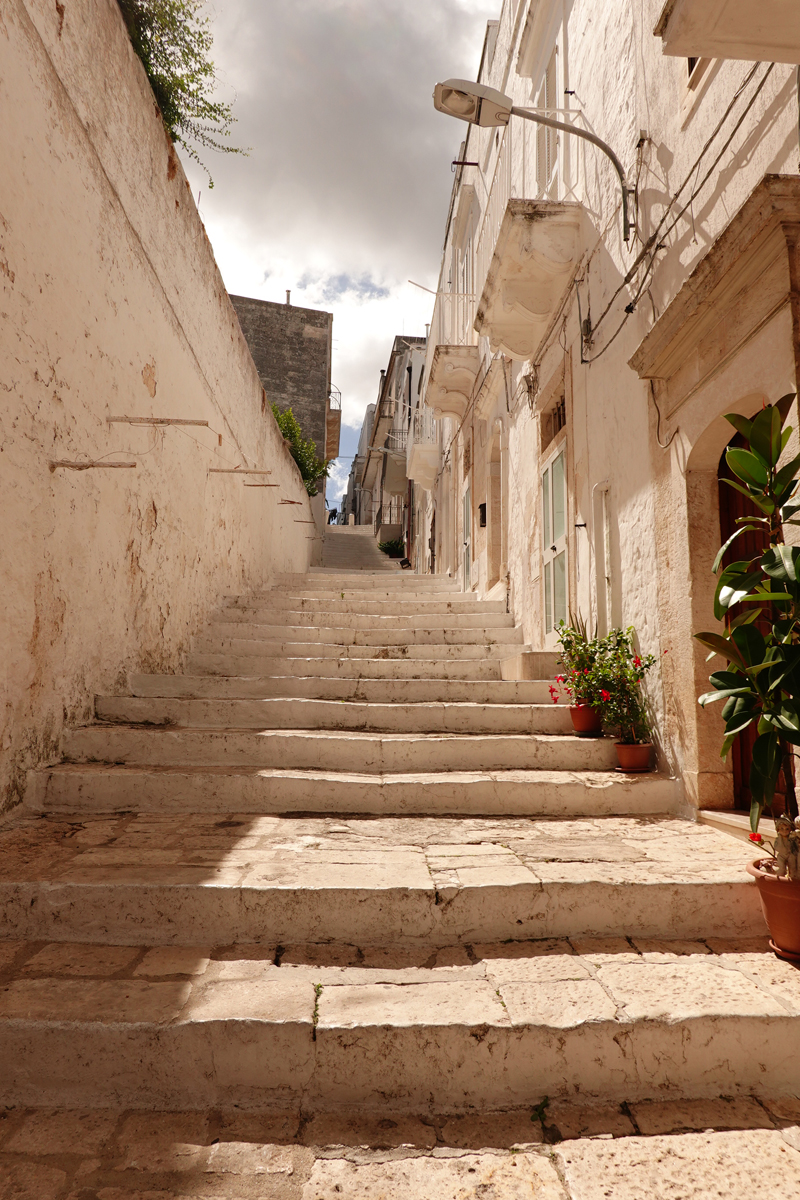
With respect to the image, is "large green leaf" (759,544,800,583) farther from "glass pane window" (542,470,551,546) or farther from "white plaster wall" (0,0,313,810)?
"glass pane window" (542,470,551,546)

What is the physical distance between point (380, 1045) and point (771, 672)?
1782 millimetres

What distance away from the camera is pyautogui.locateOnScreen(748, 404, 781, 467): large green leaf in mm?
2545

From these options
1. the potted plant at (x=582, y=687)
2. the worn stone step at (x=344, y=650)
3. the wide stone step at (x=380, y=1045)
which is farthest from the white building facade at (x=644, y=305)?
the wide stone step at (x=380, y=1045)

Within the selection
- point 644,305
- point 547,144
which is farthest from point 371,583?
point 644,305

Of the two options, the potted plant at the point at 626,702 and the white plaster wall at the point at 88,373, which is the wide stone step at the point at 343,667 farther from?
the potted plant at the point at 626,702

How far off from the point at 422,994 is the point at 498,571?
23.8 feet

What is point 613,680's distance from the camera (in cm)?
443

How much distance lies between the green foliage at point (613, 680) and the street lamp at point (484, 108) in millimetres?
2670

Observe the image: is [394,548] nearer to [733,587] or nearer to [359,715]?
[359,715]

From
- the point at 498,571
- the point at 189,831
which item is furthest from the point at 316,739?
the point at 498,571

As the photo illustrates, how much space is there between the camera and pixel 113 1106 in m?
2.04

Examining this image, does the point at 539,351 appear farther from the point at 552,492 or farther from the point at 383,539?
the point at 383,539

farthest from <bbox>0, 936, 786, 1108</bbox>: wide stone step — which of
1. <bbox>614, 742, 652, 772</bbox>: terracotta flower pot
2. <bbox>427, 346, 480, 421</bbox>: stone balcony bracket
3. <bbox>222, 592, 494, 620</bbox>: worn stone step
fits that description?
<bbox>427, 346, 480, 421</bbox>: stone balcony bracket

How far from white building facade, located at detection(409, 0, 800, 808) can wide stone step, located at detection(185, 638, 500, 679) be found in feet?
3.16
